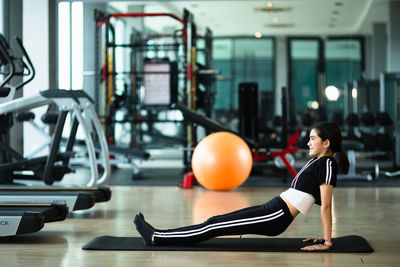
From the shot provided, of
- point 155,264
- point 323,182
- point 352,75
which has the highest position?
point 352,75

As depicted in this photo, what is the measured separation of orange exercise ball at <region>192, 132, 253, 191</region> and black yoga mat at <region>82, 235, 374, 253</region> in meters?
2.25

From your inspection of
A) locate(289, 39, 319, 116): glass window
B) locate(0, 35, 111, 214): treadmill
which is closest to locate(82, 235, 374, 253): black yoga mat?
locate(0, 35, 111, 214): treadmill

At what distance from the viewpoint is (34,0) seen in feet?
25.6

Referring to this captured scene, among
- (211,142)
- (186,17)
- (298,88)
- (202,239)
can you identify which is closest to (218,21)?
(298,88)

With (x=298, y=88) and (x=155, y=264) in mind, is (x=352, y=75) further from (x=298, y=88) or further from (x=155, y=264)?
(x=155, y=264)

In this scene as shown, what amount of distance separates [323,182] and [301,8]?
1070cm

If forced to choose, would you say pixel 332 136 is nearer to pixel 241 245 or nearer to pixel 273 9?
pixel 241 245

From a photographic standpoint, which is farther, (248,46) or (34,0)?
(248,46)

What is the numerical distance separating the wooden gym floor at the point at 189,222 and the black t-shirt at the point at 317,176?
13.5 inches

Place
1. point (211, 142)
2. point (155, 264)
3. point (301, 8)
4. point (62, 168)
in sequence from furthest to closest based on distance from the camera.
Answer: point (301, 8)
point (211, 142)
point (62, 168)
point (155, 264)

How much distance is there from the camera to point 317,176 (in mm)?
2938

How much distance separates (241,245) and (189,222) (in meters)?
0.93

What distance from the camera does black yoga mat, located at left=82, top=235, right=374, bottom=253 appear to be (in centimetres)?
312

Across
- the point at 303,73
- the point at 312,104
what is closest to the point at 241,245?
the point at 312,104
